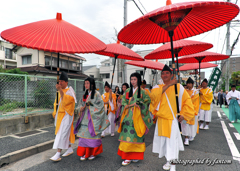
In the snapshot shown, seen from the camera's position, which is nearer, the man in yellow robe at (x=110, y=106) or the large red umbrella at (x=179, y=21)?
the large red umbrella at (x=179, y=21)

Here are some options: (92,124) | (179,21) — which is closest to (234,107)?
(179,21)

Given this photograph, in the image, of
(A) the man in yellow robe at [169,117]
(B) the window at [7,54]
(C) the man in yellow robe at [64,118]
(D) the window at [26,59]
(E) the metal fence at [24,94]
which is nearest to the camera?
(A) the man in yellow robe at [169,117]

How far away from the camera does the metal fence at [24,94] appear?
5.46 meters

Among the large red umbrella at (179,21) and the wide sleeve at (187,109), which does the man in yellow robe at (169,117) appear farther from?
the large red umbrella at (179,21)

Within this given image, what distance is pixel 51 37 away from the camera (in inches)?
103

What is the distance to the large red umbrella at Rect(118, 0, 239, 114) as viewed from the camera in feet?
7.63

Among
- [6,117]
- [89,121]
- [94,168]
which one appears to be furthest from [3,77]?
[94,168]

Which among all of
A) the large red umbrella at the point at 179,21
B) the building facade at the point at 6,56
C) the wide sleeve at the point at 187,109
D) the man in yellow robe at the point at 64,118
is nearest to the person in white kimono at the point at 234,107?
the large red umbrella at the point at 179,21

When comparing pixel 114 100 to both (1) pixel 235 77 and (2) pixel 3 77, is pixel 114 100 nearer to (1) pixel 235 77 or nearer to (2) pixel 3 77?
(2) pixel 3 77

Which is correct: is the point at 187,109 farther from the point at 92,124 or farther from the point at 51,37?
the point at 51,37

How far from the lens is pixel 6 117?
5102 mm

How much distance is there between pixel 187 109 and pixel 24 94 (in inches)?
230

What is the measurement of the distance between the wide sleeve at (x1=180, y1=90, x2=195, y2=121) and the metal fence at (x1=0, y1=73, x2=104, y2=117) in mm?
5250

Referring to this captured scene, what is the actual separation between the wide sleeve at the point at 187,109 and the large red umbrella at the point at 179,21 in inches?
28.7
